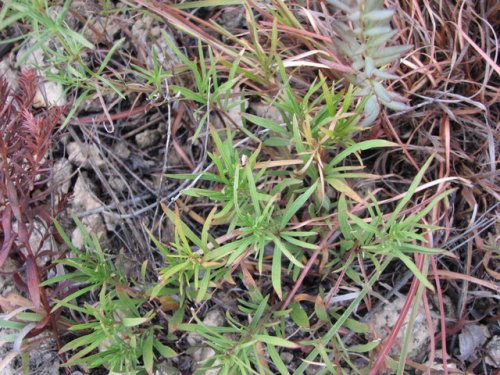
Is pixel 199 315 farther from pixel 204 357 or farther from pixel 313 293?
pixel 313 293

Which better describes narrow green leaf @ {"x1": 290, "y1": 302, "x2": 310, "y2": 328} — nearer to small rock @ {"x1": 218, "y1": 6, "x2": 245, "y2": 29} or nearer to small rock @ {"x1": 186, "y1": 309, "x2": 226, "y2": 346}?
small rock @ {"x1": 186, "y1": 309, "x2": 226, "y2": 346}

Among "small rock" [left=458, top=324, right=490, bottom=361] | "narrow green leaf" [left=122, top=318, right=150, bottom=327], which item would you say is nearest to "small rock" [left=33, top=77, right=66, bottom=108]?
"narrow green leaf" [left=122, top=318, right=150, bottom=327]

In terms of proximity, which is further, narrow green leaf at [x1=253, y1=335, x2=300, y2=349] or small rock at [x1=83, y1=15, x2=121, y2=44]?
small rock at [x1=83, y1=15, x2=121, y2=44]

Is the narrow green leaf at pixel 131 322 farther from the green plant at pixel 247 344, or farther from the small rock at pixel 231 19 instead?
the small rock at pixel 231 19

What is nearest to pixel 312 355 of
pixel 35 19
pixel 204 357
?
pixel 204 357

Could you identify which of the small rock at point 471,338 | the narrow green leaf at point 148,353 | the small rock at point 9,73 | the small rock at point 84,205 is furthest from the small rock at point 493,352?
the small rock at point 9,73

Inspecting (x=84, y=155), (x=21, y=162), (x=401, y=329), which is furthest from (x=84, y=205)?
(x=401, y=329)
